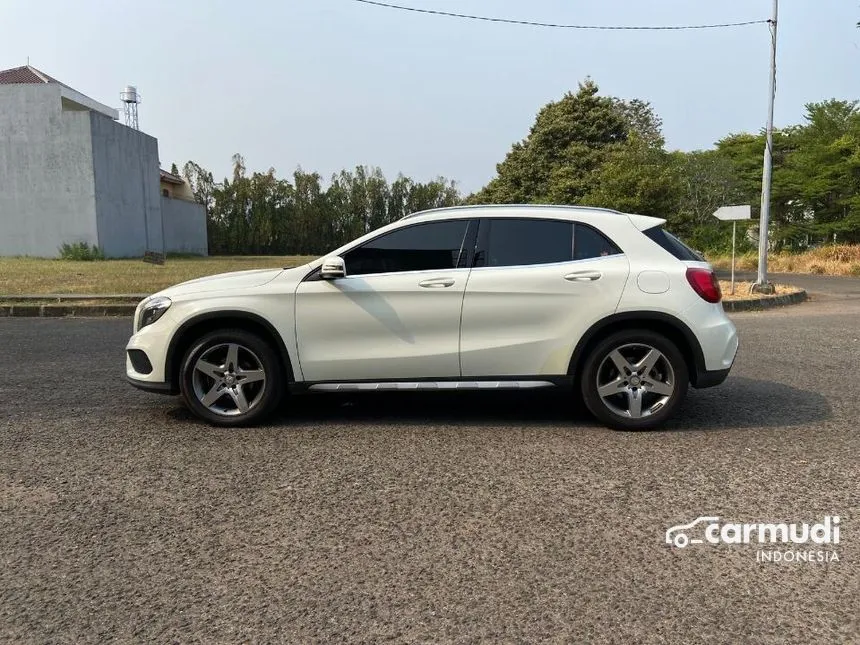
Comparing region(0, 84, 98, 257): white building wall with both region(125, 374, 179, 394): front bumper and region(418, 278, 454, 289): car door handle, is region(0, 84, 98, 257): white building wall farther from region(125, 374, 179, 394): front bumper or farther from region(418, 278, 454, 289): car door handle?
region(418, 278, 454, 289): car door handle

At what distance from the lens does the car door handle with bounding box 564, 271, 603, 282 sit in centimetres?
468

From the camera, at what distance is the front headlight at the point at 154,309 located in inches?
189

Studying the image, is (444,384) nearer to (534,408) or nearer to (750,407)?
(534,408)

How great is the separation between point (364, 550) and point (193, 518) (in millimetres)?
952

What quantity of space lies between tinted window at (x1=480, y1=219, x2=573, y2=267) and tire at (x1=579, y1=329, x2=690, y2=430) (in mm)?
750

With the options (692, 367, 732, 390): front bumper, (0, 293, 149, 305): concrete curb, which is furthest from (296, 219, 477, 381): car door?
(0, 293, 149, 305): concrete curb

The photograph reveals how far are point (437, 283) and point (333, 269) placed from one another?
0.75 m

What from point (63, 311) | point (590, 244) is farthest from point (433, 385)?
point (63, 311)

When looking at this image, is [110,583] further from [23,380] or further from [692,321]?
[23,380]

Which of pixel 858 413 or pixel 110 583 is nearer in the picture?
pixel 110 583

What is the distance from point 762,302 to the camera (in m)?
14.9

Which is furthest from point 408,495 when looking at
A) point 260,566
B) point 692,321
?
point 692,321

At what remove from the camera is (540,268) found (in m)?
4.75

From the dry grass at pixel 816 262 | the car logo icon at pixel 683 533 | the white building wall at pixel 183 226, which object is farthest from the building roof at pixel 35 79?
the car logo icon at pixel 683 533
